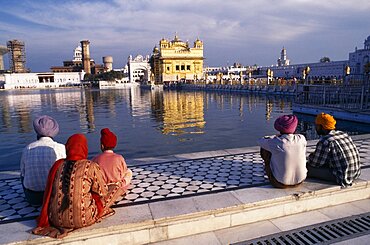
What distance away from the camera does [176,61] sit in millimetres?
62438

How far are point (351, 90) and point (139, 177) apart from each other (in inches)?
432

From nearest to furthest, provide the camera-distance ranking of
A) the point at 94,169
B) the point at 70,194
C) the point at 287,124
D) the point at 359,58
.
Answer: the point at 70,194 → the point at 94,169 → the point at 287,124 → the point at 359,58

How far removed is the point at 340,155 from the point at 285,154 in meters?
0.70

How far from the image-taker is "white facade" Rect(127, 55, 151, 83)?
270 ft

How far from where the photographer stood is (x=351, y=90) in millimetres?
11836

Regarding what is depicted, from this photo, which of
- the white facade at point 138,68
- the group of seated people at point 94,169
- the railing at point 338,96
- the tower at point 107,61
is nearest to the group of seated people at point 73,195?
the group of seated people at point 94,169

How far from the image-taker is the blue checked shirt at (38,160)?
9.99 ft

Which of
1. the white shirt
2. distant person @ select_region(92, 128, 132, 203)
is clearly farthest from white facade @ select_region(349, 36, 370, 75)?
distant person @ select_region(92, 128, 132, 203)

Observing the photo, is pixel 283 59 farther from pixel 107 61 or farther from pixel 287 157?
pixel 287 157

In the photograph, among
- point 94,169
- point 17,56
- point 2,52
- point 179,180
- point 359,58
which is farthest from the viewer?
point 2,52

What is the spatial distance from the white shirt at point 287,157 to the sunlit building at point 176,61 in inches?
2261

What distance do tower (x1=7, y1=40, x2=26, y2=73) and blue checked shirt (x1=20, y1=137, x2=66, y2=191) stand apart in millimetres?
103474

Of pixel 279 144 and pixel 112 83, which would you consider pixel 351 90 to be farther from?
pixel 112 83

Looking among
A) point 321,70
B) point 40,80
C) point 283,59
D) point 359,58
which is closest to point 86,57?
point 40,80
